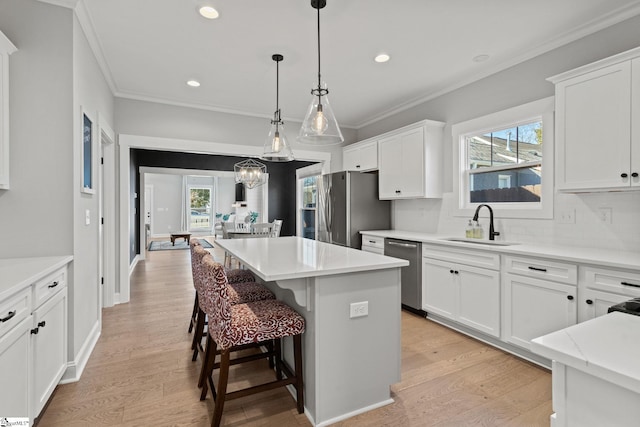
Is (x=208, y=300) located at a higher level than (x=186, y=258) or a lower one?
higher

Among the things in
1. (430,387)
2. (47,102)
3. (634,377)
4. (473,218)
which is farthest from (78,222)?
(473,218)

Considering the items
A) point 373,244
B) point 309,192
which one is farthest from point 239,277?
point 309,192

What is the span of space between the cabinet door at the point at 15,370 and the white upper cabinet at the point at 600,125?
11.5ft

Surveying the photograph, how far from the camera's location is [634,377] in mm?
616

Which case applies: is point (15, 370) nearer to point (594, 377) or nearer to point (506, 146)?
point (594, 377)

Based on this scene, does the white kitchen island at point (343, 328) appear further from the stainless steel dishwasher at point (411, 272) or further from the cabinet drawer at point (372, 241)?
the cabinet drawer at point (372, 241)

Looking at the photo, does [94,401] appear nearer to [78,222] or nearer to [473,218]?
[78,222]

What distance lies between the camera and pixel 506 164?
11.2 feet

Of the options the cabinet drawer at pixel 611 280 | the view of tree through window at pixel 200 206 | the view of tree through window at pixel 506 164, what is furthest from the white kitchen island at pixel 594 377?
the view of tree through window at pixel 200 206

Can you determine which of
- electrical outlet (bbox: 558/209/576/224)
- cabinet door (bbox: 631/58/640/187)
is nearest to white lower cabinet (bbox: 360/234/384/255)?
electrical outlet (bbox: 558/209/576/224)

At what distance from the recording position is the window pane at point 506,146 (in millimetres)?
3133

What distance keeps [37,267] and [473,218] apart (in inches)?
143

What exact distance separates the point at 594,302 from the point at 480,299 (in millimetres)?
863

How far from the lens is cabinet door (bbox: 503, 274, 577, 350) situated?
2.27m
